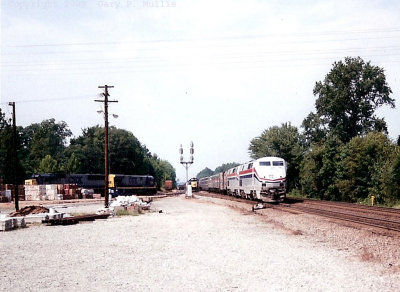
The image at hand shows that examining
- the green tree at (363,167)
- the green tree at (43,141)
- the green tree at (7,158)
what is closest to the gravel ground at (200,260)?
the green tree at (363,167)

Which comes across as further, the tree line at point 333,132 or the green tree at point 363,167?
the tree line at point 333,132

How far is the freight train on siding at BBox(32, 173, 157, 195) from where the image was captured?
65.1 m

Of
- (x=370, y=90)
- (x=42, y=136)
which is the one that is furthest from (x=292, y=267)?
(x=42, y=136)

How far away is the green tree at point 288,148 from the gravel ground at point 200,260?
40827 millimetres

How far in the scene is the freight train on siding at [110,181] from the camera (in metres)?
65.1

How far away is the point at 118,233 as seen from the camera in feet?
55.2

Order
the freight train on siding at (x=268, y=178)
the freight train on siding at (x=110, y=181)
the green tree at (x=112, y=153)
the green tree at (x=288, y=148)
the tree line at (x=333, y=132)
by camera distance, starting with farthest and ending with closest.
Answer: the green tree at (x=112, y=153) < the freight train on siding at (x=110, y=181) < the green tree at (x=288, y=148) < the tree line at (x=333, y=132) < the freight train on siding at (x=268, y=178)

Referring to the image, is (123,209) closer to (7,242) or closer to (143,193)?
(7,242)

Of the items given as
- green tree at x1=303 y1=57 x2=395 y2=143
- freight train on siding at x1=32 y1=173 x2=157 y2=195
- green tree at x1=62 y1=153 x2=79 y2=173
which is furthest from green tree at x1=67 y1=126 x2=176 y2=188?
green tree at x1=303 y1=57 x2=395 y2=143

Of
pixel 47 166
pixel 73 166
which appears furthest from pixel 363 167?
pixel 47 166

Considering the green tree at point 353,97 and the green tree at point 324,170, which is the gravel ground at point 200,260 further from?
the green tree at point 353,97

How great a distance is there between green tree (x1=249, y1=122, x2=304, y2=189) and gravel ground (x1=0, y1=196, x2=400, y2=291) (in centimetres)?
4083

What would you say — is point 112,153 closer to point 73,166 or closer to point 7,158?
point 73,166

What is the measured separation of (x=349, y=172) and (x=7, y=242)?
31779 millimetres
